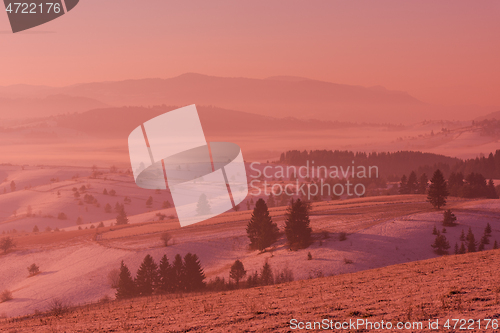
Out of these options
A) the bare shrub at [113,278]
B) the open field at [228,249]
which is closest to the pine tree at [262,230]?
the open field at [228,249]

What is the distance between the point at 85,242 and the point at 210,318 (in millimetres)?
72427

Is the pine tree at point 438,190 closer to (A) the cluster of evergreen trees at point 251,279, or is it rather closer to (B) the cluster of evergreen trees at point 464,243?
(B) the cluster of evergreen trees at point 464,243

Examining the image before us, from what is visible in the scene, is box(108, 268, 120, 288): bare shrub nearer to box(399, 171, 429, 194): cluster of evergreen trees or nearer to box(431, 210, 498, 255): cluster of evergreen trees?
box(431, 210, 498, 255): cluster of evergreen trees

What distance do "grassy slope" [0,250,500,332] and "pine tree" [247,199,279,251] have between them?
126 feet

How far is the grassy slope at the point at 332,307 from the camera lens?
13180 millimetres

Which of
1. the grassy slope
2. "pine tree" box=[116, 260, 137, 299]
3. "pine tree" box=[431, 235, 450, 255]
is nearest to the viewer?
the grassy slope

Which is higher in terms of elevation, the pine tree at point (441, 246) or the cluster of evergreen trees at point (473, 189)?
the cluster of evergreen trees at point (473, 189)

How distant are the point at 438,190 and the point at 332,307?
67.3m

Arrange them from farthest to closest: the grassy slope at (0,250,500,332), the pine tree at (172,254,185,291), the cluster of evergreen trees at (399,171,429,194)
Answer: the cluster of evergreen trees at (399,171,429,194) < the pine tree at (172,254,185,291) < the grassy slope at (0,250,500,332)

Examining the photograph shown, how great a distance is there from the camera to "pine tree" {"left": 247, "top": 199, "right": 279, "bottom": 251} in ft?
199

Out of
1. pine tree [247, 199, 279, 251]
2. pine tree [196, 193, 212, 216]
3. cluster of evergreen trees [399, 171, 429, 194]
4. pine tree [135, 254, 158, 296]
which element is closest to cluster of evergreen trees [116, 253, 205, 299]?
pine tree [135, 254, 158, 296]

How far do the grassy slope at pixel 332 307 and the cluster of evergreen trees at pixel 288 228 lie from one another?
109ft

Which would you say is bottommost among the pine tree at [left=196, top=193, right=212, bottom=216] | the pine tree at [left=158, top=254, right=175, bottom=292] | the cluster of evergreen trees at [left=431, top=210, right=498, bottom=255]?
the cluster of evergreen trees at [left=431, top=210, right=498, bottom=255]

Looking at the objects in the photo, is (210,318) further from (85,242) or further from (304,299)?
(85,242)
